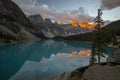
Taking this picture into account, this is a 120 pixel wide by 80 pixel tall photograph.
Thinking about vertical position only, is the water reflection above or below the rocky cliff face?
below

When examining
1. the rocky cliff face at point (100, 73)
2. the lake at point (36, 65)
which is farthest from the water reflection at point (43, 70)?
the rocky cliff face at point (100, 73)

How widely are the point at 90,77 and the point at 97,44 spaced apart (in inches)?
984

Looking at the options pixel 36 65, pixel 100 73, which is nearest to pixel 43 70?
pixel 36 65

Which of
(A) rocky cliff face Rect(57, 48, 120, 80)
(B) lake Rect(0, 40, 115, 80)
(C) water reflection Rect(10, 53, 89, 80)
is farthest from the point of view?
(B) lake Rect(0, 40, 115, 80)

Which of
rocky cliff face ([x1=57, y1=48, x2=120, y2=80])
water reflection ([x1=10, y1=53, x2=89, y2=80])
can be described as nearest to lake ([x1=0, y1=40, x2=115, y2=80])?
water reflection ([x1=10, y1=53, x2=89, y2=80])

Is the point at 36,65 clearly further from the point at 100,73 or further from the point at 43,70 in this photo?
the point at 100,73

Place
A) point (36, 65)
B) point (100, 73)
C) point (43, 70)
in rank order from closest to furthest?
point (100, 73) < point (43, 70) < point (36, 65)

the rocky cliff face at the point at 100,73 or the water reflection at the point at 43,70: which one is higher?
the rocky cliff face at the point at 100,73

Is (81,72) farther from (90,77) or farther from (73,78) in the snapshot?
(90,77)

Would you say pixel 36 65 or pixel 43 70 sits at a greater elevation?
pixel 43 70

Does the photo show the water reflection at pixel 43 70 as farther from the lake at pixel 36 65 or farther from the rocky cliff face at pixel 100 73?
the rocky cliff face at pixel 100 73

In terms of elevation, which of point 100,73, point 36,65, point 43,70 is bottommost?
point 36,65

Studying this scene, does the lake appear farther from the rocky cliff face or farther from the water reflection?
the rocky cliff face

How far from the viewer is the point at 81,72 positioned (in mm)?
18078
